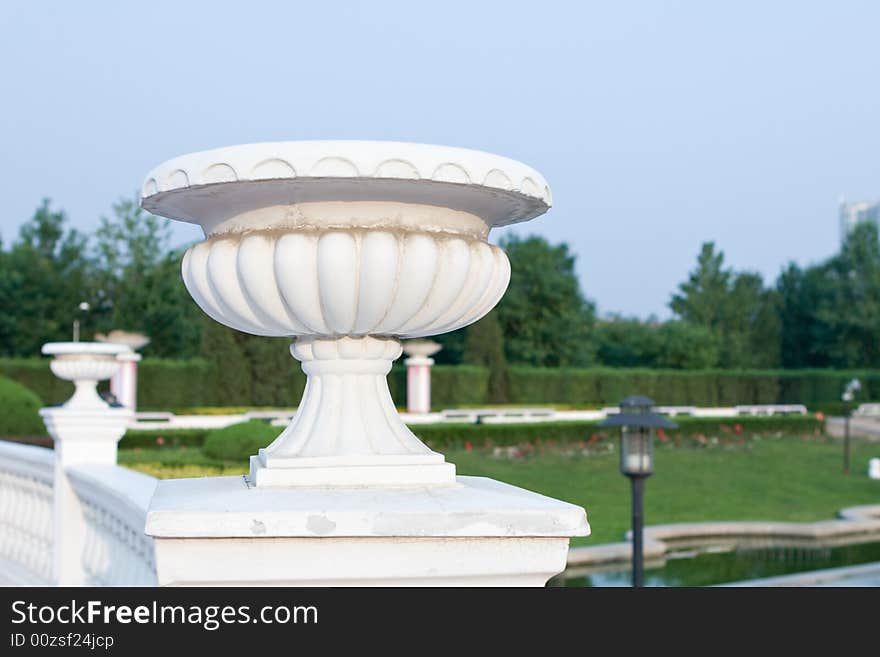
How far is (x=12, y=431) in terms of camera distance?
1788 cm

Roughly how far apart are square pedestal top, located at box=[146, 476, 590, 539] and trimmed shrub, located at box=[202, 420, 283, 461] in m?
14.2

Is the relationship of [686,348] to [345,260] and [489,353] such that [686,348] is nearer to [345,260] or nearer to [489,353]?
[489,353]

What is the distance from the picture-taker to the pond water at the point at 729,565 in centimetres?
1176

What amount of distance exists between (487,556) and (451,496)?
0.20 meters

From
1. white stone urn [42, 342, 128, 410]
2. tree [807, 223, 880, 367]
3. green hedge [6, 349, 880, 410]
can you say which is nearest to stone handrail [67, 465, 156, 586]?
white stone urn [42, 342, 128, 410]

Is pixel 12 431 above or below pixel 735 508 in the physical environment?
above

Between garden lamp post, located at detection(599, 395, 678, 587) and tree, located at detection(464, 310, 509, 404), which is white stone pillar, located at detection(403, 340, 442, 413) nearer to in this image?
tree, located at detection(464, 310, 509, 404)

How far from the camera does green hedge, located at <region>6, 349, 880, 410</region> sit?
29.2 m

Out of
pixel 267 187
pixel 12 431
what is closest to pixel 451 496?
pixel 267 187

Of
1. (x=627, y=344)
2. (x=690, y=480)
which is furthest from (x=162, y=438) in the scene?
(x=627, y=344)

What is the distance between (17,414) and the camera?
1794 cm

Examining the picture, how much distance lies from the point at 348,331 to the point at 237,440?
1482 cm
